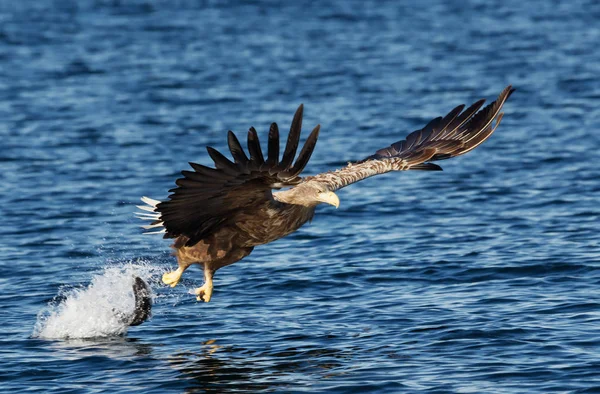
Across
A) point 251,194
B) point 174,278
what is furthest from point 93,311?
point 251,194

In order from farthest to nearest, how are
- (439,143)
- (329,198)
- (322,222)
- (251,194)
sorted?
1. (322,222)
2. (439,143)
3. (329,198)
4. (251,194)

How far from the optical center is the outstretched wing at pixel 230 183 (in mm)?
6591

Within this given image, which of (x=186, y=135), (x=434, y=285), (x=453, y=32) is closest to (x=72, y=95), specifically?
(x=186, y=135)

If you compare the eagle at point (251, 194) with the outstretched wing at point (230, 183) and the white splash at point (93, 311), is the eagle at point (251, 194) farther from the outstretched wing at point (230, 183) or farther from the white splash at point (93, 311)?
the white splash at point (93, 311)

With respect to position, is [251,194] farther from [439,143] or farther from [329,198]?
[439,143]

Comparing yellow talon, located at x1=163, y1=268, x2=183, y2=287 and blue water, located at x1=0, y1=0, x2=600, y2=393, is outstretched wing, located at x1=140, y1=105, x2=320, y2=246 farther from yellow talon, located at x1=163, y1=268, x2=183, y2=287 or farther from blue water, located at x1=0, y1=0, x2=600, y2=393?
blue water, located at x1=0, y1=0, x2=600, y2=393

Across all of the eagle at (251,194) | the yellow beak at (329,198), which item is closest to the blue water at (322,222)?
the eagle at (251,194)

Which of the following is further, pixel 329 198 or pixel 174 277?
pixel 174 277

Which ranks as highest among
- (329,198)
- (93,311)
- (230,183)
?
(230,183)

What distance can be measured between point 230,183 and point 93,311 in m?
2.41

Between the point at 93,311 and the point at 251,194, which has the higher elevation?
the point at 251,194

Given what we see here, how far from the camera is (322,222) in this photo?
12.5 metres

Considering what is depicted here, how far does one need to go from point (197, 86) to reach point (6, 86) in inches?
142

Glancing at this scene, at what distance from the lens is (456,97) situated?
63.7 feet
